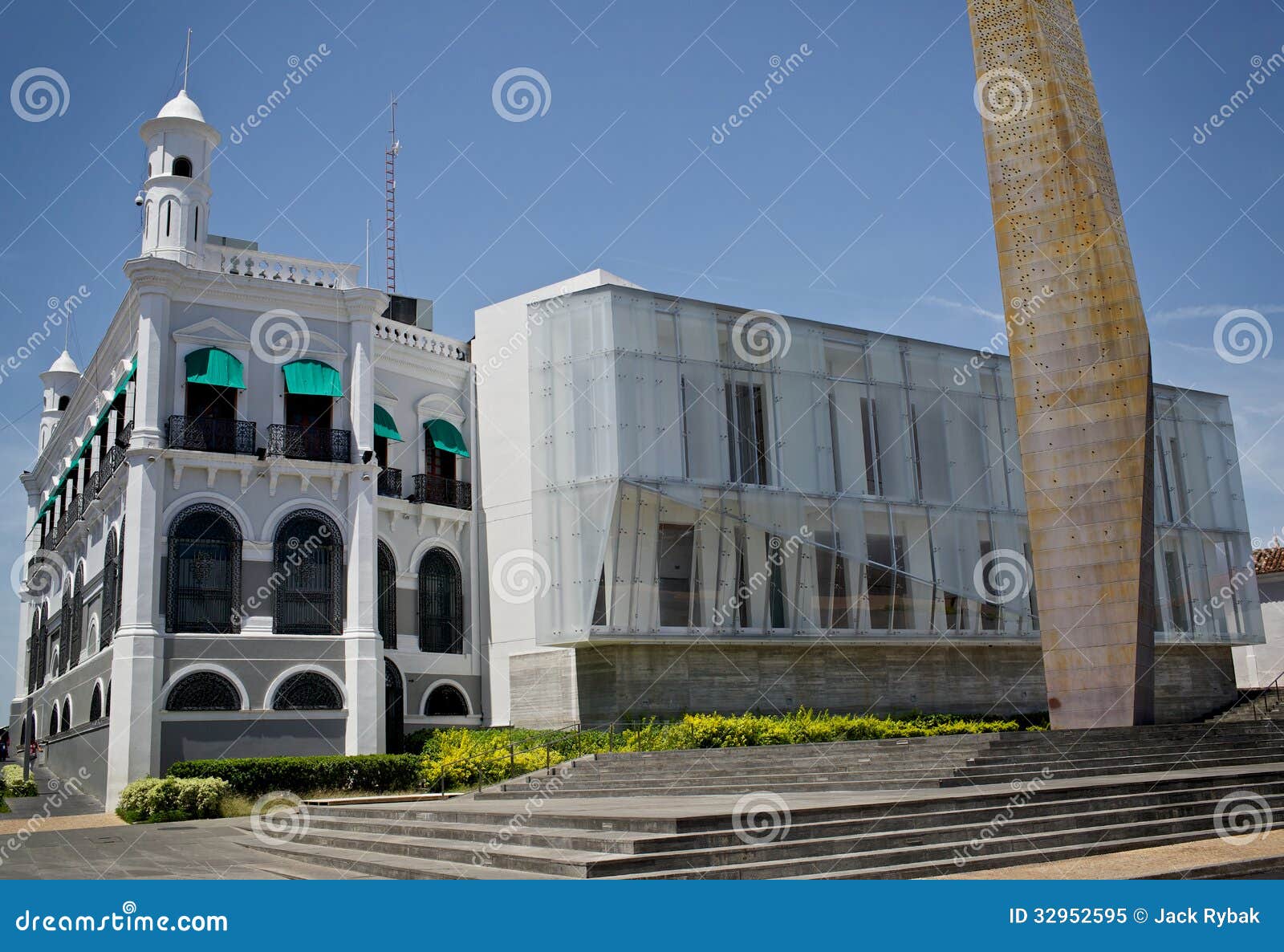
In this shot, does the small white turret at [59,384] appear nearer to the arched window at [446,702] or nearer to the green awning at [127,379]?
the green awning at [127,379]

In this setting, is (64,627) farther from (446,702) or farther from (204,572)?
(446,702)

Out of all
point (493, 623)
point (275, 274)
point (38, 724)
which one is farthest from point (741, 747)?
point (38, 724)

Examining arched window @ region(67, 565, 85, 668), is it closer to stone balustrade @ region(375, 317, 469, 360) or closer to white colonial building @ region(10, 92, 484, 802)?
white colonial building @ region(10, 92, 484, 802)

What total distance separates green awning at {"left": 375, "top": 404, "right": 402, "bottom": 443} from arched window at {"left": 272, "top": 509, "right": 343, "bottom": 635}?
293cm

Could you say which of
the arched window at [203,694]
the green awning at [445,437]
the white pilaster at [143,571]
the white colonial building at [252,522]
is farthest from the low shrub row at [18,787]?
the green awning at [445,437]

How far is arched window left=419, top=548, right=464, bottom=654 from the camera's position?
3189 cm

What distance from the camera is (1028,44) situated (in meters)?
23.8

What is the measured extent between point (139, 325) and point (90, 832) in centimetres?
1231

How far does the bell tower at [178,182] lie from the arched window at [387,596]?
870 centimetres

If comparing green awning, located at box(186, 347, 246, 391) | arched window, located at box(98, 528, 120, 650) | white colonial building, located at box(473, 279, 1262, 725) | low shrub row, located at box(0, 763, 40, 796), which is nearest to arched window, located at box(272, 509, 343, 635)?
green awning, located at box(186, 347, 246, 391)

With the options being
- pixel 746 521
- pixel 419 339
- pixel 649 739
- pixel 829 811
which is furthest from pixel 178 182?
pixel 829 811

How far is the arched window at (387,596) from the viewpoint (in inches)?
1209

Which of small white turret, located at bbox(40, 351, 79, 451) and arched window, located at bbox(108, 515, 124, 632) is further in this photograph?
small white turret, located at bbox(40, 351, 79, 451)

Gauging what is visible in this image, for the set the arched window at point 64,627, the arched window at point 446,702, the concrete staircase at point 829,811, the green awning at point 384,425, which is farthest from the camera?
the arched window at point 64,627
